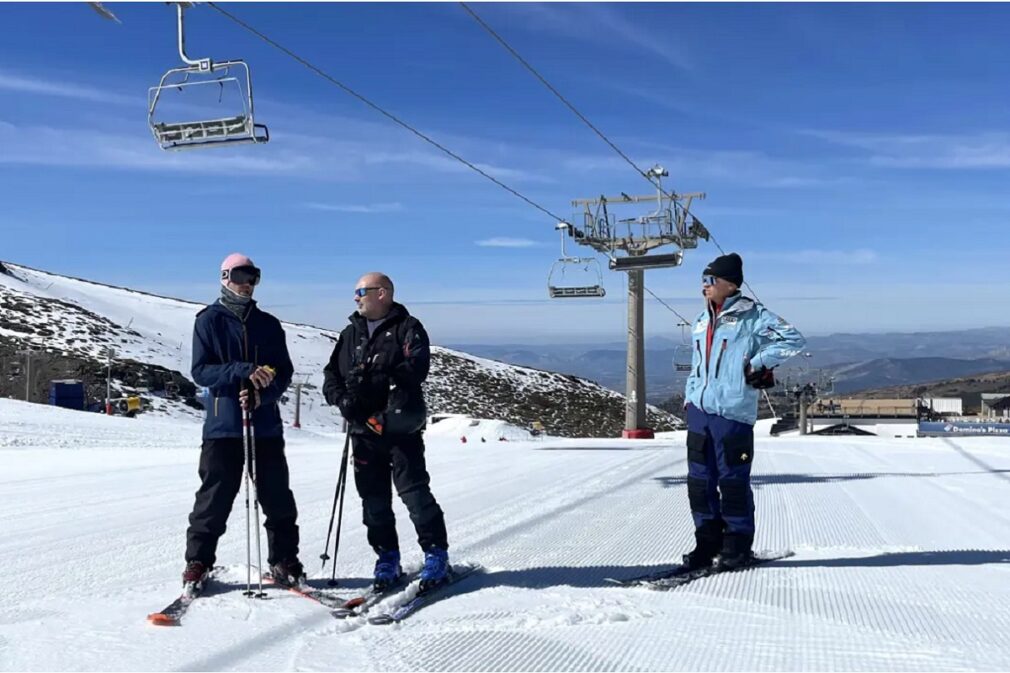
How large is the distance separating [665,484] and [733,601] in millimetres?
5326

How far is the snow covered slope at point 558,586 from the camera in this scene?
3574 millimetres

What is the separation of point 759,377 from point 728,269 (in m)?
0.67

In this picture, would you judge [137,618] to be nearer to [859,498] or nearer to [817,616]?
[817,616]

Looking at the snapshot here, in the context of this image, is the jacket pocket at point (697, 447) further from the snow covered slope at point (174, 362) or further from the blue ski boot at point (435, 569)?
the snow covered slope at point (174, 362)

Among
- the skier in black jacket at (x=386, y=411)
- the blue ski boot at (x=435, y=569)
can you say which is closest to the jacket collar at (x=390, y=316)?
the skier in black jacket at (x=386, y=411)

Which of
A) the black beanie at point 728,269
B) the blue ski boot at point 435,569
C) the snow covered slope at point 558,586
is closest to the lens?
the snow covered slope at point 558,586

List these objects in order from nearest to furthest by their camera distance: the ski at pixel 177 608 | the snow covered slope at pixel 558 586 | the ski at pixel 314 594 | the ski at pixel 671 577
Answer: the snow covered slope at pixel 558 586 → the ski at pixel 177 608 → the ski at pixel 314 594 → the ski at pixel 671 577

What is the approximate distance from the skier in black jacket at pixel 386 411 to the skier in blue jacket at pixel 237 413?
334 millimetres

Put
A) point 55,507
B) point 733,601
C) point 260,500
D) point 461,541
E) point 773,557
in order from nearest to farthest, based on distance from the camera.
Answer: point 733,601, point 260,500, point 773,557, point 461,541, point 55,507

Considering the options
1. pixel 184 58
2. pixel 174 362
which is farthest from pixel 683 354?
pixel 174 362

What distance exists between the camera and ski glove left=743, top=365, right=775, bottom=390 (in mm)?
5008

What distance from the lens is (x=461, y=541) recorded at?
616 cm

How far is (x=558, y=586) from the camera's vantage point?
4.77 m

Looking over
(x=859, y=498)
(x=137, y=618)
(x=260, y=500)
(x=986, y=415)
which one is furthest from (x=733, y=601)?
(x=986, y=415)
